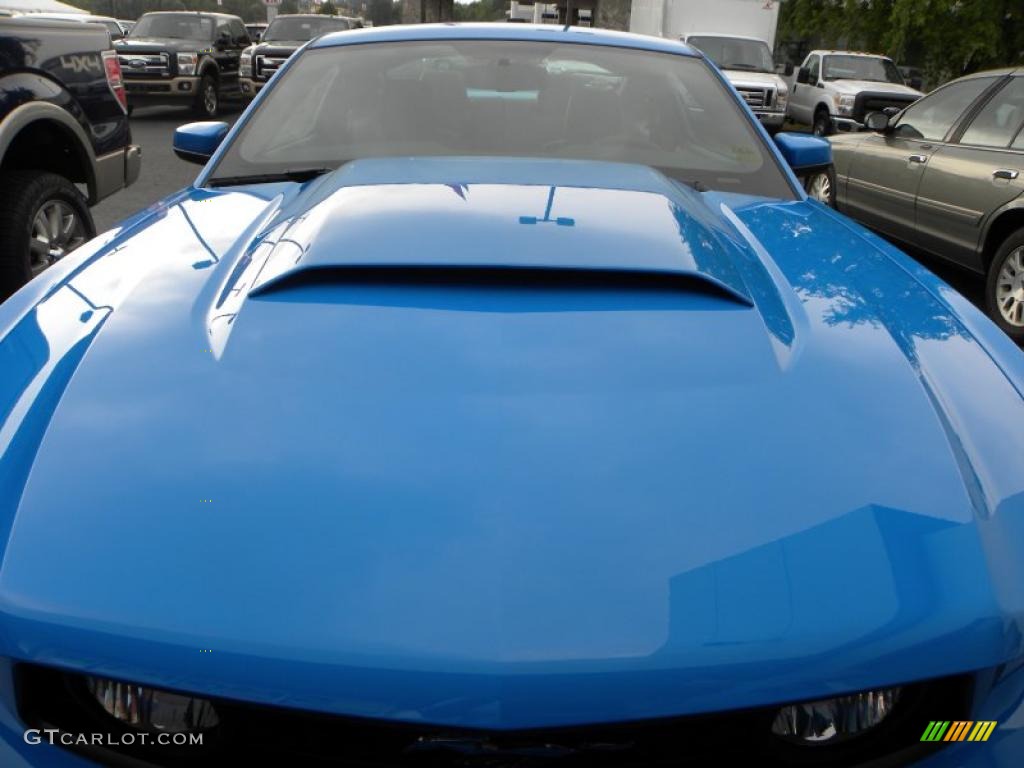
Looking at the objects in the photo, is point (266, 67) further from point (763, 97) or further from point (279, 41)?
point (763, 97)

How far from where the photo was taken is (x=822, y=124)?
16406mm

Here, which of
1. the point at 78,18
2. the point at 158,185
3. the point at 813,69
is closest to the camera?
the point at 78,18

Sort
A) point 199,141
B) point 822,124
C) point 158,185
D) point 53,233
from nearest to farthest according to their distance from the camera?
point 199,141 < point 53,233 < point 158,185 < point 822,124

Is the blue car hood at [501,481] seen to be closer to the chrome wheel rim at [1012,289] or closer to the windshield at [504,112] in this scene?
the windshield at [504,112]

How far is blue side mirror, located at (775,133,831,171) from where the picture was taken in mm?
3154

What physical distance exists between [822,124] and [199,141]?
15.2 metres

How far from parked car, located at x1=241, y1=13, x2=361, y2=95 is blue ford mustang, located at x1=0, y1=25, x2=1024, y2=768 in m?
16.0

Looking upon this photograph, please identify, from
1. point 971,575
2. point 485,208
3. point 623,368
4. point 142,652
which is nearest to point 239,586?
point 142,652

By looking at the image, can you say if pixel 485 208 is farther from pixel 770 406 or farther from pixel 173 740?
pixel 173 740

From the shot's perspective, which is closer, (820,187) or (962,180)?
(962,180)

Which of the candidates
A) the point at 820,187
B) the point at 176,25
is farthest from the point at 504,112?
the point at 176,25

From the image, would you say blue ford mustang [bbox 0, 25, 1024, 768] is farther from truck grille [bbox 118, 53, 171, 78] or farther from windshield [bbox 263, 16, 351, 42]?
windshield [bbox 263, 16, 351, 42]

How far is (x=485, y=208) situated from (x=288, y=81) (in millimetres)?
1448

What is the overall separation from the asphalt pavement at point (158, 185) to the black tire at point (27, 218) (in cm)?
84
